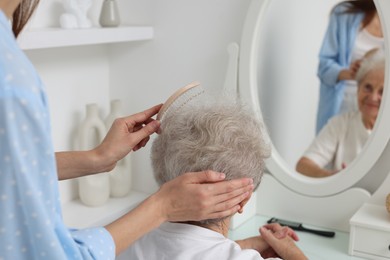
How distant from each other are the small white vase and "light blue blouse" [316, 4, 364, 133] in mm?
670

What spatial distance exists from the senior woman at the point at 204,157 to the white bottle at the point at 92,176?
29.7 inches

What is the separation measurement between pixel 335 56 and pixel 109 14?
0.73 m

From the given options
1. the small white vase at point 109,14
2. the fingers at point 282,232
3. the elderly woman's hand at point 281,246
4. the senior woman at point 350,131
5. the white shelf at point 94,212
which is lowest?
the white shelf at point 94,212

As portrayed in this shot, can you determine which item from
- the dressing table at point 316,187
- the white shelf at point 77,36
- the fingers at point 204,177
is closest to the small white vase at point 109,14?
the white shelf at point 77,36

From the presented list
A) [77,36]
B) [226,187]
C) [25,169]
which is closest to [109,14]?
[77,36]

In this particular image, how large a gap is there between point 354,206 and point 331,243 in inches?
5.3

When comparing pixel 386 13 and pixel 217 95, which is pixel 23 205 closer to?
pixel 217 95

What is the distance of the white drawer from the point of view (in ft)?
4.74

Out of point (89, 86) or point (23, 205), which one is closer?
point (23, 205)

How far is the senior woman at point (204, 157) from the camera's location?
100 centimetres

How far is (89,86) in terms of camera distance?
6.28ft

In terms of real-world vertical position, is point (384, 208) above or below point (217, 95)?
below

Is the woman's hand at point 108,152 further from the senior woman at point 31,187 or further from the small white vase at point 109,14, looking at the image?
the small white vase at point 109,14

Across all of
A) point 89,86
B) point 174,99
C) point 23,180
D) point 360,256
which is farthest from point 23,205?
point 89,86
